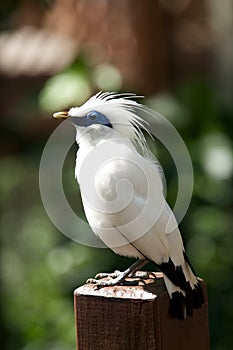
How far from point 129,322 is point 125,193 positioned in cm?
34

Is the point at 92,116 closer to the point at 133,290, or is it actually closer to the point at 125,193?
the point at 125,193

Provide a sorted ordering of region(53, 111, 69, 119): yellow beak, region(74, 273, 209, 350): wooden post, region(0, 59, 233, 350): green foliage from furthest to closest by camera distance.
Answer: region(0, 59, 233, 350): green foliage, region(53, 111, 69, 119): yellow beak, region(74, 273, 209, 350): wooden post

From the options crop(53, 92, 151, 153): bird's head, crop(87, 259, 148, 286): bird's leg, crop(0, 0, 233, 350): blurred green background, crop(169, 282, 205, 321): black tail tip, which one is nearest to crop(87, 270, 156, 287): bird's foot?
crop(87, 259, 148, 286): bird's leg

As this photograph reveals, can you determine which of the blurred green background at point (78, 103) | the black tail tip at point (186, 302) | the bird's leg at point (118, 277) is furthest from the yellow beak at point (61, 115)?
the blurred green background at point (78, 103)

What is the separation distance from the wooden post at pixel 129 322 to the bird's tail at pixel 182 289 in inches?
0.6

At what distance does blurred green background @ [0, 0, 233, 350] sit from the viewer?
380 cm

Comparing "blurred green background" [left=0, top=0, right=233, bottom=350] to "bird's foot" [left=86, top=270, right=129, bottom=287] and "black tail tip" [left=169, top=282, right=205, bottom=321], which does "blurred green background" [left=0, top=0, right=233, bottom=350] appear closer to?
"bird's foot" [left=86, top=270, right=129, bottom=287]

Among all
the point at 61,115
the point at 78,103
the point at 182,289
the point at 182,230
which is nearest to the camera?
the point at 182,289

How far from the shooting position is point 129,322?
1.74 m

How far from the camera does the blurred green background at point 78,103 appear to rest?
380 cm

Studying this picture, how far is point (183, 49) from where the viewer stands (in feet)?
20.0

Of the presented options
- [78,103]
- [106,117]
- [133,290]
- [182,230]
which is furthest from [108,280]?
[182,230]

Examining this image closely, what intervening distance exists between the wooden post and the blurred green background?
1.89m

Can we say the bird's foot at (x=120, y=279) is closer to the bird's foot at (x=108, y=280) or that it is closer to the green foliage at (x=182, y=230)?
the bird's foot at (x=108, y=280)
